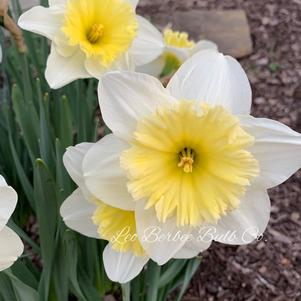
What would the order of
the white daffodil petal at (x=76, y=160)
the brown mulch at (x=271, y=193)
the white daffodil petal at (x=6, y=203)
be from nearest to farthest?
1. the white daffodil petal at (x=6, y=203)
2. the white daffodil petal at (x=76, y=160)
3. the brown mulch at (x=271, y=193)

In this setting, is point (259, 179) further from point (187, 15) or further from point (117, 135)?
point (187, 15)

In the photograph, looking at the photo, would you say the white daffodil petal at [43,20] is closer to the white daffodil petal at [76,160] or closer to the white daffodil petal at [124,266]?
the white daffodil petal at [76,160]

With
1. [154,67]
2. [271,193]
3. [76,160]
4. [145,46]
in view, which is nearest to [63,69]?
[145,46]

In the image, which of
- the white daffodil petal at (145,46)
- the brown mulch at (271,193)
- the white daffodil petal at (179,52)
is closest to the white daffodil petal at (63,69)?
the white daffodil petal at (145,46)

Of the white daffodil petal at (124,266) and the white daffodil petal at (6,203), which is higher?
the white daffodil petal at (6,203)

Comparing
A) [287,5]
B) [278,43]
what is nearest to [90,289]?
[278,43]

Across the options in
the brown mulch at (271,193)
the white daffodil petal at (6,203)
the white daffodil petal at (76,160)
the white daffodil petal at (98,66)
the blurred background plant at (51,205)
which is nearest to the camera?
the white daffodil petal at (6,203)
